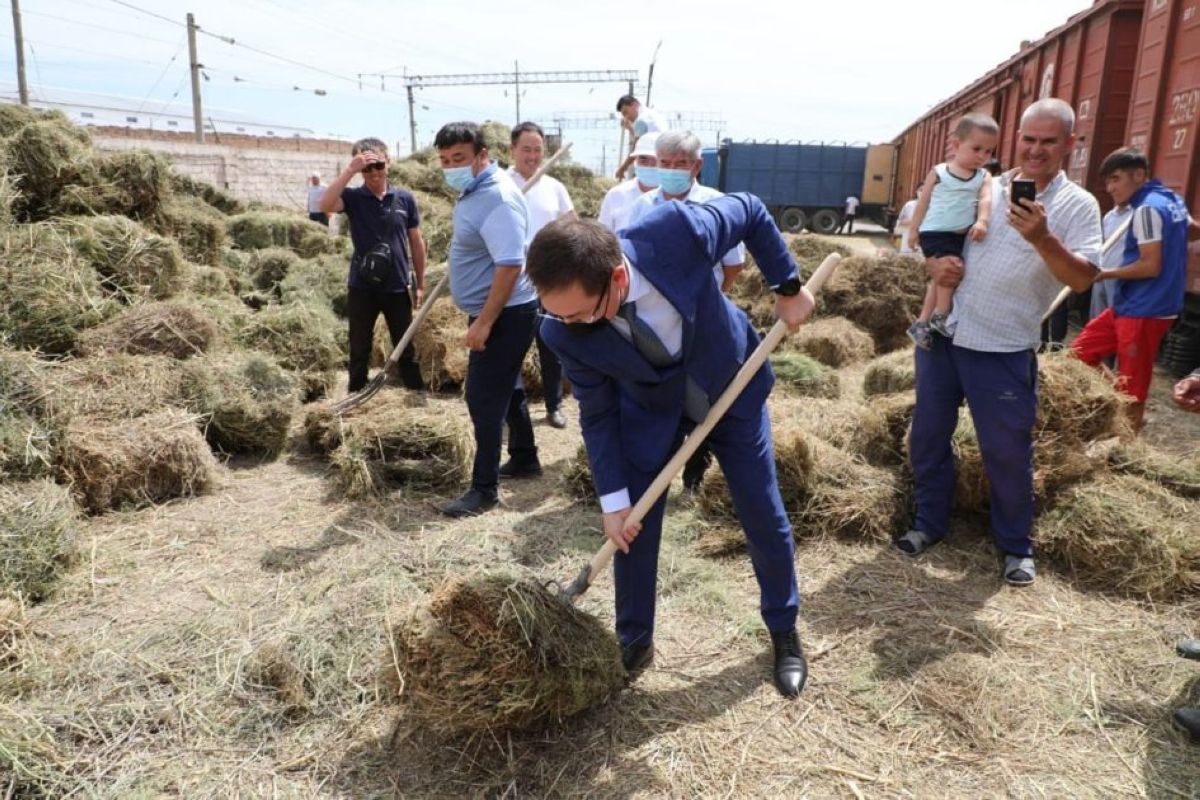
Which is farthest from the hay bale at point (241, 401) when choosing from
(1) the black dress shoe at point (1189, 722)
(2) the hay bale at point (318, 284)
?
(1) the black dress shoe at point (1189, 722)

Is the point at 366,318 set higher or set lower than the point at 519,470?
higher

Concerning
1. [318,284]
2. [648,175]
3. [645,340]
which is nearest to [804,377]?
[648,175]

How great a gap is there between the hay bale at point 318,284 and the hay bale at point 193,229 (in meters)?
0.69

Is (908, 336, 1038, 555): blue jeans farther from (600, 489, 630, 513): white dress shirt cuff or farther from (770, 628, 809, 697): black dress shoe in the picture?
(600, 489, 630, 513): white dress shirt cuff

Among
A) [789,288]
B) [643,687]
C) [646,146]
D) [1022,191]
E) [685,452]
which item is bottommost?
[643,687]

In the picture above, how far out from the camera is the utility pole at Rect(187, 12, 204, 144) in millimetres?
22609

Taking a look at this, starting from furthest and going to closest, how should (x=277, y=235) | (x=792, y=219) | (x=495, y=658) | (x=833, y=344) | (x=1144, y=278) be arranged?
(x=792, y=219) < (x=277, y=235) < (x=833, y=344) < (x=1144, y=278) < (x=495, y=658)

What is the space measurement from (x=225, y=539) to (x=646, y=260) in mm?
2894

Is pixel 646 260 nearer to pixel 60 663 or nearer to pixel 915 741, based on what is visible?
pixel 915 741

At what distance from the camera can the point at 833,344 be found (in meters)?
7.36

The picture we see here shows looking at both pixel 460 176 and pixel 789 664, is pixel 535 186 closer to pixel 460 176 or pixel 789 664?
pixel 460 176

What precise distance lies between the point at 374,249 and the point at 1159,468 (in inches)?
193

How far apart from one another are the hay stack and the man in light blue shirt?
38 cm

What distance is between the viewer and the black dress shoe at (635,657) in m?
2.88
